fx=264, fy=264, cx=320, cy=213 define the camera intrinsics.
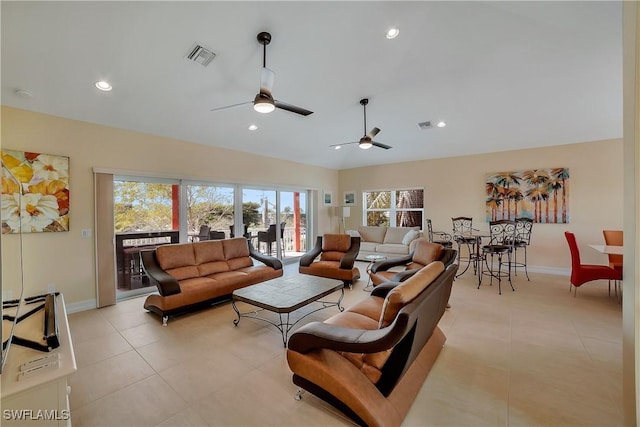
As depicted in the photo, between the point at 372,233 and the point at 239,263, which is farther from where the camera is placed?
the point at 372,233

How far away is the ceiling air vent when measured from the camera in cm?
325

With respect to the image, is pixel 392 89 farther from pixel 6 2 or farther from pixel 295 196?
pixel 6 2

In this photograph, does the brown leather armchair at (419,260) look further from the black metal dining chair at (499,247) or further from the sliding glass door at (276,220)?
the sliding glass door at (276,220)

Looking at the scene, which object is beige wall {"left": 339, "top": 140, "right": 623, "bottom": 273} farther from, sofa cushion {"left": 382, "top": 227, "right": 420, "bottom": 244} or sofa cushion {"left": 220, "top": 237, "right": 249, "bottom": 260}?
sofa cushion {"left": 220, "top": 237, "right": 249, "bottom": 260}

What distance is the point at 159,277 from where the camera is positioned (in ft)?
11.5

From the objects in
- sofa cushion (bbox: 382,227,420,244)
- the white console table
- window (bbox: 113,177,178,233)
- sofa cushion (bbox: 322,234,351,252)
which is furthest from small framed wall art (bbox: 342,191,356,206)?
the white console table

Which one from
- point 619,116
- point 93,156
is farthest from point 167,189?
point 619,116

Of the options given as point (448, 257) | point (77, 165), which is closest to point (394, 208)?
point (448, 257)

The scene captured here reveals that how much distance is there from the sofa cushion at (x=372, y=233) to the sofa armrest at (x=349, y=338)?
5.88 m

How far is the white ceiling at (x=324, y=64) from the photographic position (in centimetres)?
280

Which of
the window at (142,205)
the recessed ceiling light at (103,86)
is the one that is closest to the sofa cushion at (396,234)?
the window at (142,205)

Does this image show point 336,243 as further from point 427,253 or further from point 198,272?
point 198,272

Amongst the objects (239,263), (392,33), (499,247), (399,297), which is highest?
(392,33)

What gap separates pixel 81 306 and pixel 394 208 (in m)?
7.28
